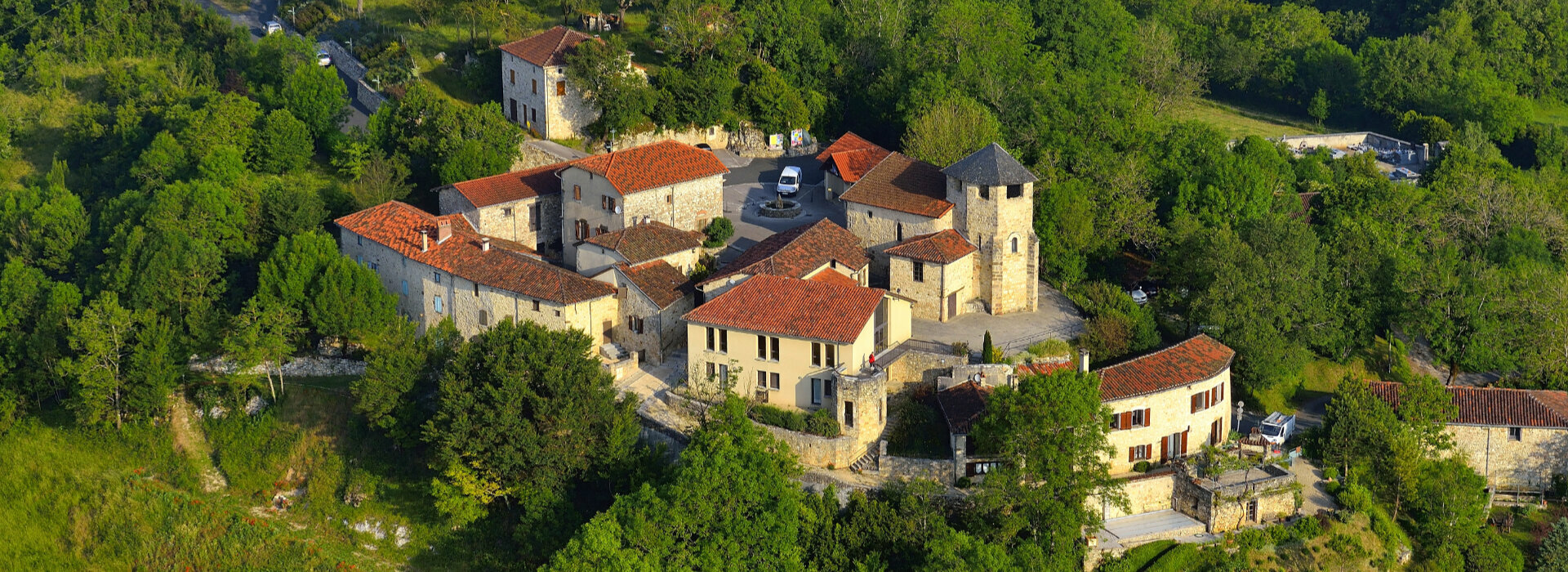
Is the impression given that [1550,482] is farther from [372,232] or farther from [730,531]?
[372,232]

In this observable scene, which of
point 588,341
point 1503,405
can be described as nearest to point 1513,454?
point 1503,405

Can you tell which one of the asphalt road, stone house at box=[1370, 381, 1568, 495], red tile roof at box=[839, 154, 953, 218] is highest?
the asphalt road

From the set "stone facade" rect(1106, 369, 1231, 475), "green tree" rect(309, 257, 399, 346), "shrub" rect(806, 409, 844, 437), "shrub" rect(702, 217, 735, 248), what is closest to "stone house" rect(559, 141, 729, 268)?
"shrub" rect(702, 217, 735, 248)

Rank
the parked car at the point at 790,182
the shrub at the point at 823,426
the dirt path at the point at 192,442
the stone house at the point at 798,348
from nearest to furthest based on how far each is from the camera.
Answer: the shrub at the point at 823,426, the stone house at the point at 798,348, the dirt path at the point at 192,442, the parked car at the point at 790,182

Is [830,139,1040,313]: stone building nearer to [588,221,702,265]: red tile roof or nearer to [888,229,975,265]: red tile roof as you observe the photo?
[888,229,975,265]: red tile roof

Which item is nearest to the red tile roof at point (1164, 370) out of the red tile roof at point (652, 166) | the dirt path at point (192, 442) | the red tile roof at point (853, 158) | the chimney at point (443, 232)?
the red tile roof at point (853, 158)

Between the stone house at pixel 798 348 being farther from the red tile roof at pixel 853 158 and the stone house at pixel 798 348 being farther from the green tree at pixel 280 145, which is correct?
the green tree at pixel 280 145
